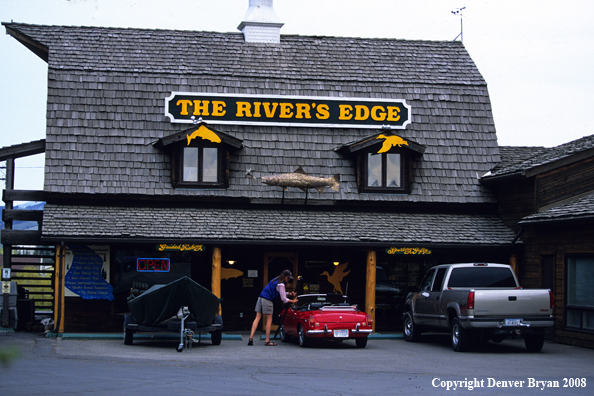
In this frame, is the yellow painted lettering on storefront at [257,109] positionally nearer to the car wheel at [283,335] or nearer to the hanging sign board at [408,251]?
the hanging sign board at [408,251]

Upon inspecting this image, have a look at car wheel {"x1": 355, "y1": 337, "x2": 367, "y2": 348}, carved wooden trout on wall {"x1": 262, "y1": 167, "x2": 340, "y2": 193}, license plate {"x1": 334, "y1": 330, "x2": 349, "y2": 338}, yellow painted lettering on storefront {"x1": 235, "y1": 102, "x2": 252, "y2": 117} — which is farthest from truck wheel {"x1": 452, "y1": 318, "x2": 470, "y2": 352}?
yellow painted lettering on storefront {"x1": 235, "y1": 102, "x2": 252, "y2": 117}

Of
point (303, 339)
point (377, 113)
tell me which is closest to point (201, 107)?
point (377, 113)

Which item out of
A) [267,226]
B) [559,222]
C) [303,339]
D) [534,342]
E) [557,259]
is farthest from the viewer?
[267,226]

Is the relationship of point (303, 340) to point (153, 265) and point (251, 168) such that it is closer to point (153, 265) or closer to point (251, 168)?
point (153, 265)

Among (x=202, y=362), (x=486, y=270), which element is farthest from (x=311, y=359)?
(x=486, y=270)

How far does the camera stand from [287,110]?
2041cm

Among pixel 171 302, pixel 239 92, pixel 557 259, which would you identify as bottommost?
pixel 171 302

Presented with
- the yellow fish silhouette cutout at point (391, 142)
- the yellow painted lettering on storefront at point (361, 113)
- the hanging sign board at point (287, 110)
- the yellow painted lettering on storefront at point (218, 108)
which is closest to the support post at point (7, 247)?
the hanging sign board at point (287, 110)

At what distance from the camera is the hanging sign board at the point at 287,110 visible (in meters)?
20.0

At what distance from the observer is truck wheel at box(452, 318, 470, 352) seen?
14.2 metres

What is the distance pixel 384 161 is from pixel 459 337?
705 centimetres

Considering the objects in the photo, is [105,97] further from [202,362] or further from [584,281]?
[584,281]

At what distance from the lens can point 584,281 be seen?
16.1 metres

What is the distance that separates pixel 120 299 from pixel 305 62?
359 inches
